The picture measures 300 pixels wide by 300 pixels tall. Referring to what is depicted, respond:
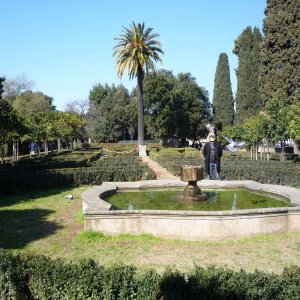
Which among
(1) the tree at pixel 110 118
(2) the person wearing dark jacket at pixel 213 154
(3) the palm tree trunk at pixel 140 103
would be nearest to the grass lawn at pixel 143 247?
(2) the person wearing dark jacket at pixel 213 154

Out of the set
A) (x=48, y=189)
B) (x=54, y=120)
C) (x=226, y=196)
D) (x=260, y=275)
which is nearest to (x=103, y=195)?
(x=226, y=196)

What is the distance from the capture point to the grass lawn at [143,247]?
7.50 m

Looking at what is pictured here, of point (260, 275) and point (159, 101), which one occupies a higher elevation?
point (159, 101)

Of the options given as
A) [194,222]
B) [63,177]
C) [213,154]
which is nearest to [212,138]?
[213,154]

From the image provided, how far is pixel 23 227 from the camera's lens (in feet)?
34.4

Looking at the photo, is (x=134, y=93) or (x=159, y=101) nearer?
(x=159, y=101)

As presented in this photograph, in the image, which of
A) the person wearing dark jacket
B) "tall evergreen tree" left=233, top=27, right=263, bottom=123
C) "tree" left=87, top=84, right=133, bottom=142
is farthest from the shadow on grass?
"tree" left=87, top=84, right=133, bottom=142

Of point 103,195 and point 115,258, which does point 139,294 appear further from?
point 103,195

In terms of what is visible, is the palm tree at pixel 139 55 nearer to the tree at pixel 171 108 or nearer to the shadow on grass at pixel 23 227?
the tree at pixel 171 108

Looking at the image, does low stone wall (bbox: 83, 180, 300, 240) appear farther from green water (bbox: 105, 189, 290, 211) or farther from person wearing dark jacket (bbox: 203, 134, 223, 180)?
person wearing dark jacket (bbox: 203, 134, 223, 180)

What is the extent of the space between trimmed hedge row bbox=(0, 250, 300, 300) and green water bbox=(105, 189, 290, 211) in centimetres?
523

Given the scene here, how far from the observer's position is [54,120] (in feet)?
148

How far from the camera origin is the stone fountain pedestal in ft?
37.0

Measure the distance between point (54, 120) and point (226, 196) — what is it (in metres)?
35.5
